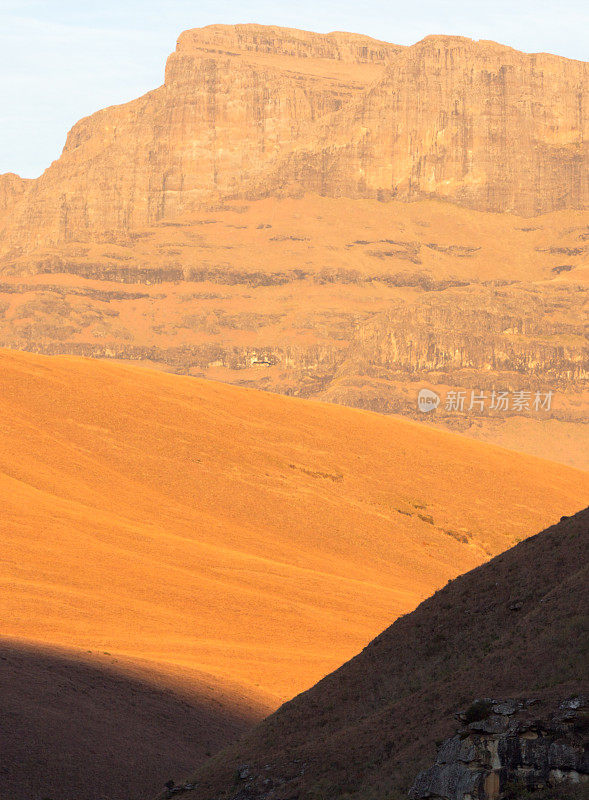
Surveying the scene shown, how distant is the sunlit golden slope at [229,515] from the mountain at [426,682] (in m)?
9.54

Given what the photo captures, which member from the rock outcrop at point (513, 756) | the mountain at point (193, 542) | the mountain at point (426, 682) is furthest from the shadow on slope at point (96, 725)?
the rock outcrop at point (513, 756)

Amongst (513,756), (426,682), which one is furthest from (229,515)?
(513,756)

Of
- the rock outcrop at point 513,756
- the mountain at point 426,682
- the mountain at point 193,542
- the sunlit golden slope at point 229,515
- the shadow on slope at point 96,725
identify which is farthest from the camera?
the sunlit golden slope at point 229,515

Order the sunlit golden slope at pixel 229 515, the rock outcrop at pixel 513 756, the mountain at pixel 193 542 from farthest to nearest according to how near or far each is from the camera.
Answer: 1. the sunlit golden slope at pixel 229 515
2. the mountain at pixel 193 542
3. the rock outcrop at pixel 513 756

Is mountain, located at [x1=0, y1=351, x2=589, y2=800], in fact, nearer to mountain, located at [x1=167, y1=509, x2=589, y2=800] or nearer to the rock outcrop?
mountain, located at [x1=167, y1=509, x2=589, y2=800]

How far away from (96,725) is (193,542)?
19719 millimetres

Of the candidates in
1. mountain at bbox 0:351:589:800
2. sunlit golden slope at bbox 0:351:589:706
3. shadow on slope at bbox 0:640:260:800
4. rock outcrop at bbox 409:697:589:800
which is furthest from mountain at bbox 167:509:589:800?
sunlit golden slope at bbox 0:351:589:706

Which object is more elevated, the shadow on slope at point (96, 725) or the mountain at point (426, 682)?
the mountain at point (426, 682)

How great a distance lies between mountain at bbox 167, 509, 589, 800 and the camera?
1411 cm

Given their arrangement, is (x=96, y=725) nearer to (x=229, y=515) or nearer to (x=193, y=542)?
(x=193, y=542)

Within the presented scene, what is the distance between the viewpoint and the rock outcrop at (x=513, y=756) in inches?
477

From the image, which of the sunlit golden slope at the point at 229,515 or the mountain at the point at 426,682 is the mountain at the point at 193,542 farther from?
the mountain at the point at 426,682

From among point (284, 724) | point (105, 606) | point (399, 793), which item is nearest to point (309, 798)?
point (399, 793)

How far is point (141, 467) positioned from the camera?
1938 inches
